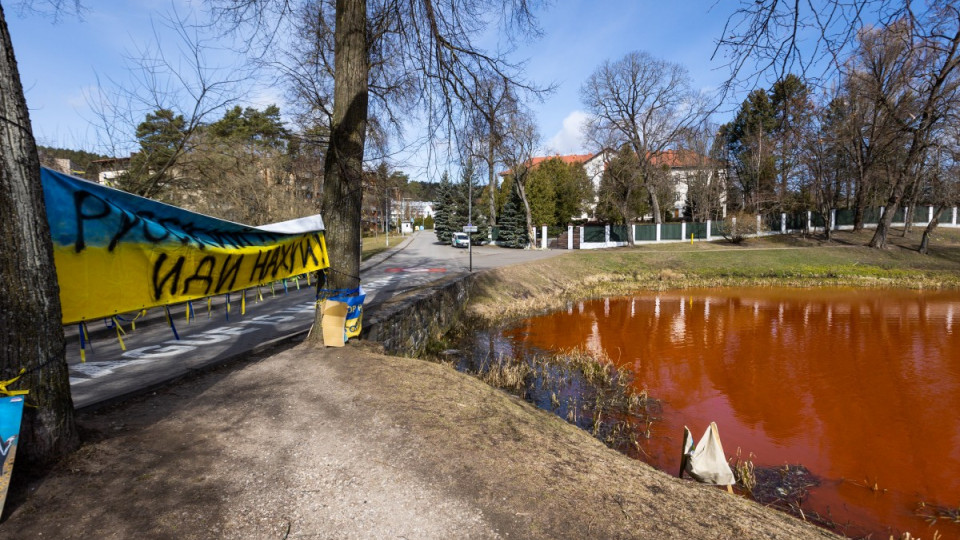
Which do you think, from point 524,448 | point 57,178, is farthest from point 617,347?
point 57,178

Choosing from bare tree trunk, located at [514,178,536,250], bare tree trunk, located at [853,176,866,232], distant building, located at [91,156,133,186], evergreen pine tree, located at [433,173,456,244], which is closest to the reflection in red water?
distant building, located at [91,156,133,186]

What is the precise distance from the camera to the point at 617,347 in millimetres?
11875

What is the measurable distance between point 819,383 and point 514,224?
3166cm

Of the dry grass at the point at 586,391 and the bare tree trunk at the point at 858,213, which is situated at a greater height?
the bare tree trunk at the point at 858,213

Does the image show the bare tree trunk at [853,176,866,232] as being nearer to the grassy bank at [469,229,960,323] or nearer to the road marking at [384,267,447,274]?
the grassy bank at [469,229,960,323]

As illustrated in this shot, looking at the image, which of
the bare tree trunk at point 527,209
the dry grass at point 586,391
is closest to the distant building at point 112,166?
the dry grass at point 586,391

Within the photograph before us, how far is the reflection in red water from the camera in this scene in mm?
5641

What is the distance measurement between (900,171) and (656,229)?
15.8m

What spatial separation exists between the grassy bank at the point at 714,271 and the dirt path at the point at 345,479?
1158cm

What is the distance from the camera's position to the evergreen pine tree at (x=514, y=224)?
3934 cm

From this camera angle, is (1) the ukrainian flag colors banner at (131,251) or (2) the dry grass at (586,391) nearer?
(1) the ukrainian flag colors banner at (131,251)

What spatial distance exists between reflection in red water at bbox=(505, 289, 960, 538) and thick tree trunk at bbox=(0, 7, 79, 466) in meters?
5.97

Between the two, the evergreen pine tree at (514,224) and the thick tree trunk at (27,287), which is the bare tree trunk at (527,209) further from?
the thick tree trunk at (27,287)

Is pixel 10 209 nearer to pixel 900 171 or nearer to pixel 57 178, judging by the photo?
pixel 57 178
